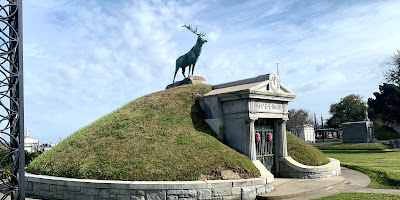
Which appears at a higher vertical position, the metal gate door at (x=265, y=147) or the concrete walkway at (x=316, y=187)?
the metal gate door at (x=265, y=147)

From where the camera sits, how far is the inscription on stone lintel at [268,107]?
40.5 ft

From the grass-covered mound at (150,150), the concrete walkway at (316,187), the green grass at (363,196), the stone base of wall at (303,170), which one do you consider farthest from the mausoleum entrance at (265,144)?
the green grass at (363,196)

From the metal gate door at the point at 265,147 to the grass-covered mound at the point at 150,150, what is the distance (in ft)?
5.76

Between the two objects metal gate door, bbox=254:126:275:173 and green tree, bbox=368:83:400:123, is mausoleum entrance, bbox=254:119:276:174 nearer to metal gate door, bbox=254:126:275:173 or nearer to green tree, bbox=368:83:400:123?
metal gate door, bbox=254:126:275:173

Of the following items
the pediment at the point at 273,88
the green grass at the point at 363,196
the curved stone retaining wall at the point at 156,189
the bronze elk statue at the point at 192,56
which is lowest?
the green grass at the point at 363,196

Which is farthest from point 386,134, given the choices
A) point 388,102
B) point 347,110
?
point 347,110

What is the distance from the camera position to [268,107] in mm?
12844

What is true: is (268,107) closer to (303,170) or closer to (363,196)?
(303,170)

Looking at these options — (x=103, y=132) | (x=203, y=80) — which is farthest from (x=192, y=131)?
(x=203, y=80)

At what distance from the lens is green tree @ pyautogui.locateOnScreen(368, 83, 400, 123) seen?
42000mm

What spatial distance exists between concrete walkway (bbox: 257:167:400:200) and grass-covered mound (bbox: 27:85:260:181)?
115 centimetres

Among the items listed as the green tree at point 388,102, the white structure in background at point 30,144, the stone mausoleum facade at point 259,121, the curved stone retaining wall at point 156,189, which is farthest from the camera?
the green tree at point 388,102

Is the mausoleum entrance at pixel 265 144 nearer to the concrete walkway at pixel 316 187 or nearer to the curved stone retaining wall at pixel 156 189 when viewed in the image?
the concrete walkway at pixel 316 187

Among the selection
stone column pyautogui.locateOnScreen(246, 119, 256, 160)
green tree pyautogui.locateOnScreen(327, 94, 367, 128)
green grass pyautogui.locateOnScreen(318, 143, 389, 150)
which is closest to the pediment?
stone column pyautogui.locateOnScreen(246, 119, 256, 160)
